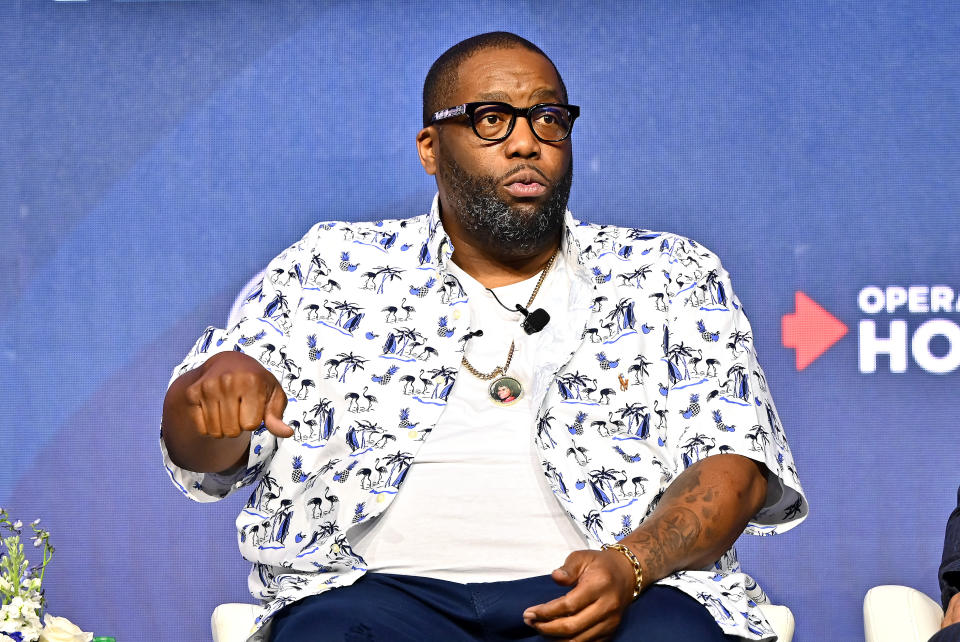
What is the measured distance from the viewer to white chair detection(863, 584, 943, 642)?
1.83 metres

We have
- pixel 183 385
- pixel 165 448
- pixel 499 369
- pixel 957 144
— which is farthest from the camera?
pixel 957 144

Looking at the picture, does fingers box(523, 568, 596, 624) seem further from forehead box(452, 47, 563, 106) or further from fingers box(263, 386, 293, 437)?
forehead box(452, 47, 563, 106)

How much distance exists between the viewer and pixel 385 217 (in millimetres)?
3139

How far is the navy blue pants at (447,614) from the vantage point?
4.76ft

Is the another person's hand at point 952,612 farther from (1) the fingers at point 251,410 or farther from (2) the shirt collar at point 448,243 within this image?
(1) the fingers at point 251,410

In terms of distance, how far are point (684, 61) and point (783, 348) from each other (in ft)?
2.73

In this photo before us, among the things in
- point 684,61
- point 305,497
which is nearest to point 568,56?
point 684,61

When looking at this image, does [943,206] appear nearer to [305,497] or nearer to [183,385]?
[305,497]

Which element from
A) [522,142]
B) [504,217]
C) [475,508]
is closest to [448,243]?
[504,217]

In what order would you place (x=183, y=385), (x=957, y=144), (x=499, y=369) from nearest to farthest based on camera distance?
1. (x=183, y=385)
2. (x=499, y=369)
3. (x=957, y=144)

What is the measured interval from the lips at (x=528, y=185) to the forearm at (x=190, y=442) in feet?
2.09

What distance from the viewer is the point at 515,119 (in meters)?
2.02

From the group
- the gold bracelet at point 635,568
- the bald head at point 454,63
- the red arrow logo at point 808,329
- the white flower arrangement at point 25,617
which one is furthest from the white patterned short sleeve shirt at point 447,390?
the red arrow logo at point 808,329

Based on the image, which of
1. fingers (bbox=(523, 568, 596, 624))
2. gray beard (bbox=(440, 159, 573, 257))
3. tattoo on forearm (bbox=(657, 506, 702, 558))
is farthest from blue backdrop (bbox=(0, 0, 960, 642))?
fingers (bbox=(523, 568, 596, 624))
